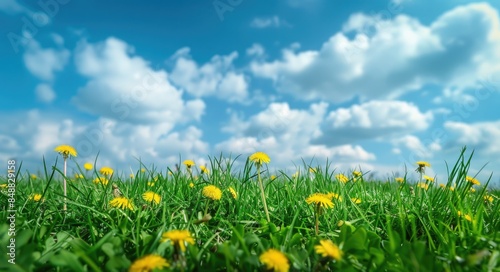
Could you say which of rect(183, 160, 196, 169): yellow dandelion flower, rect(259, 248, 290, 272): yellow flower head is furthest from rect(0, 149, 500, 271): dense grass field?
rect(183, 160, 196, 169): yellow dandelion flower

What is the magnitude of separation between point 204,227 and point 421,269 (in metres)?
1.51

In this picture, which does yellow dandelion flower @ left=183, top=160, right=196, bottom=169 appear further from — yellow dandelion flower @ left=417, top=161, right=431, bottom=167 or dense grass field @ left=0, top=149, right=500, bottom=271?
yellow dandelion flower @ left=417, top=161, right=431, bottom=167

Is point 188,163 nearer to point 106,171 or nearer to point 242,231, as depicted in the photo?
point 106,171

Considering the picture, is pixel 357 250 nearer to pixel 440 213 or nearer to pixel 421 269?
pixel 421 269

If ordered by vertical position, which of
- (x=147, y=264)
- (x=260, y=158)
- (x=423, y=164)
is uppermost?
(x=423, y=164)

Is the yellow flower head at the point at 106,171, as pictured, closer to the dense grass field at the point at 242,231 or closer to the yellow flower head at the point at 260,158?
the dense grass field at the point at 242,231

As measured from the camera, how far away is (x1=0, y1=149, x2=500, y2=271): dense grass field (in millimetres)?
2084

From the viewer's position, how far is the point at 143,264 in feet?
6.03

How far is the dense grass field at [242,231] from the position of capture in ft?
6.84

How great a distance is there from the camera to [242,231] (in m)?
2.49

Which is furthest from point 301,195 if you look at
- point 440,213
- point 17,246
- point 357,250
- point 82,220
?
point 17,246

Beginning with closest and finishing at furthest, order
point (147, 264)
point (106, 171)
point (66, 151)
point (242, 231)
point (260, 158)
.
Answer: point (147, 264) → point (242, 231) → point (260, 158) → point (66, 151) → point (106, 171)

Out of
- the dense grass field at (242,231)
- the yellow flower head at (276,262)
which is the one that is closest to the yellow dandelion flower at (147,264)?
the dense grass field at (242,231)

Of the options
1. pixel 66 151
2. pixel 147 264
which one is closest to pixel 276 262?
pixel 147 264
